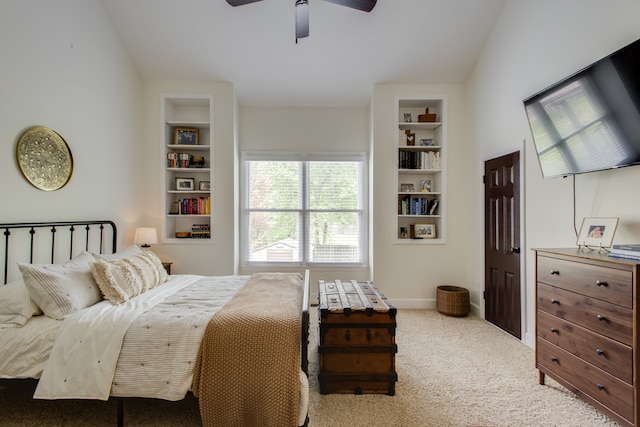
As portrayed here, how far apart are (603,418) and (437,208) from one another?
2.71m

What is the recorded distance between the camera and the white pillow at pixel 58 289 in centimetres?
194

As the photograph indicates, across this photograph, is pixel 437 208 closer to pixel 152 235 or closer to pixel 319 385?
pixel 319 385

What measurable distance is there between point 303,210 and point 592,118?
3328 mm

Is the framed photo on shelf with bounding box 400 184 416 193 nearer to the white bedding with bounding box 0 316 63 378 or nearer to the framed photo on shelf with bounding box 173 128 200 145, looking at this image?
the framed photo on shelf with bounding box 173 128 200 145

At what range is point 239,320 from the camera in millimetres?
1794

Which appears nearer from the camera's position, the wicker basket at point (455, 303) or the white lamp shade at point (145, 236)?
the white lamp shade at point (145, 236)

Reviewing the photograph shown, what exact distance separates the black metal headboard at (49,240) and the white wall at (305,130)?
6.92 ft


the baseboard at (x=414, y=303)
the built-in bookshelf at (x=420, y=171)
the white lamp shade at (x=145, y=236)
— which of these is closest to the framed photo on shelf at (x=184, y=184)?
the white lamp shade at (x=145, y=236)

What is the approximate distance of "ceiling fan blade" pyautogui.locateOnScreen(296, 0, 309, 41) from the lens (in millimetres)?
2443

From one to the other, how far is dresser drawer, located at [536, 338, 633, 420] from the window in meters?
2.63

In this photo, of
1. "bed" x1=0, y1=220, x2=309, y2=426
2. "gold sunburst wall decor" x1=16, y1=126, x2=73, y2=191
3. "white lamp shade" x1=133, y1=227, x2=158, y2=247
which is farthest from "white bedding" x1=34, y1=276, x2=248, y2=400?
"white lamp shade" x1=133, y1=227, x2=158, y2=247

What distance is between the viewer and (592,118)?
2084mm

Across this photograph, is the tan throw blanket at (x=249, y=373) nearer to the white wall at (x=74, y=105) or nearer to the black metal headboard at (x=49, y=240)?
the black metal headboard at (x=49, y=240)

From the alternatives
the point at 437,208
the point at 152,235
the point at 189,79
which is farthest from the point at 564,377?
the point at 189,79
